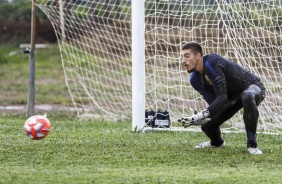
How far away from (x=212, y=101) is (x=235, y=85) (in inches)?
15.8

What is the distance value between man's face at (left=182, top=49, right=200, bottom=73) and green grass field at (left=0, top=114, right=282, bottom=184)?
1.23 m

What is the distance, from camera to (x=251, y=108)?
11266 millimetres

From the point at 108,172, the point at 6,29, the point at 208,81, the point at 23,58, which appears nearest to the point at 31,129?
the point at 108,172

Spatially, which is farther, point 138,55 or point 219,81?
point 138,55

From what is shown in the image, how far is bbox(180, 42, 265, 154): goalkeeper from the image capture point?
11.0 meters

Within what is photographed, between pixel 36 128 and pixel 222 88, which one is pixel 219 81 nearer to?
pixel 222 88

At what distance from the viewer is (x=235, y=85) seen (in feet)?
37.7

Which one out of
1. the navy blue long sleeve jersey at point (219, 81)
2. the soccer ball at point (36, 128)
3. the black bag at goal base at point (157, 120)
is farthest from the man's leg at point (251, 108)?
the black bag at goal base at point (157, 120)

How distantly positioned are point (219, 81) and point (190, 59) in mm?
524

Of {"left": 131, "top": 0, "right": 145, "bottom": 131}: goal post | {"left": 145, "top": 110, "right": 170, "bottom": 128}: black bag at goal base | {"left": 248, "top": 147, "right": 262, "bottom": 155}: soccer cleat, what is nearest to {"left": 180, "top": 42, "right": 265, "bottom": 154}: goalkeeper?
{"left": 248, "top": 147, "right": 262, "bottom": 155}: soccer cleat

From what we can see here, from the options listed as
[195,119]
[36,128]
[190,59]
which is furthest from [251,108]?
[36,128]

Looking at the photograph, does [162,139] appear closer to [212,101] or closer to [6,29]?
[212,101]

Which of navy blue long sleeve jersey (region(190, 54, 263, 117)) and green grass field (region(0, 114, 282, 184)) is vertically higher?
navy blue long sleeve jersey (region(190, 54, 263, 117))

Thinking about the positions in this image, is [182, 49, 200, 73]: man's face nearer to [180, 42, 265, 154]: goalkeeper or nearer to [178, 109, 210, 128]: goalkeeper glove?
[180, 42, 265, 154]: goalkeeper
